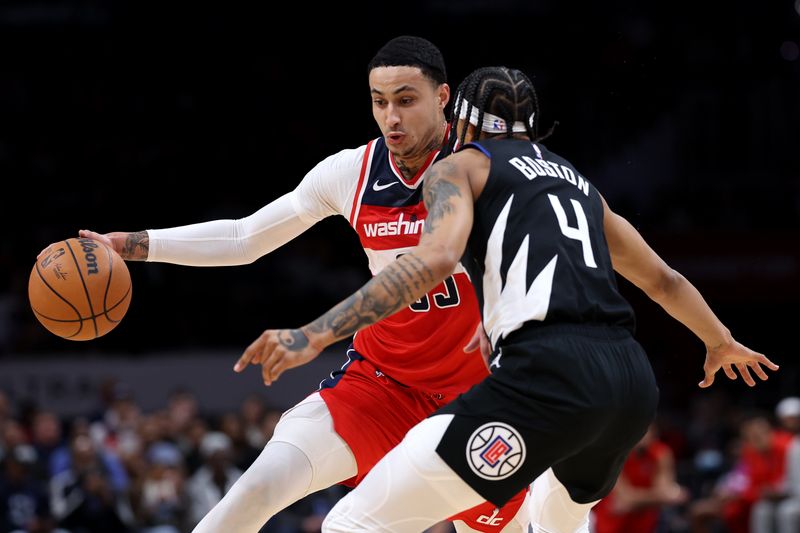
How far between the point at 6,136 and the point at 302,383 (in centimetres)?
793

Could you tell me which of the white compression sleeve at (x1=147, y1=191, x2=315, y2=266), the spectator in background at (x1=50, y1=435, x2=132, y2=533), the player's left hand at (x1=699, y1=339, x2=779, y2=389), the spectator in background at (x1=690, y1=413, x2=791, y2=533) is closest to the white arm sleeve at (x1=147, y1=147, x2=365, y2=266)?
the white compression sleeve at (x1=147, y1=191, x2=315, y2=266)

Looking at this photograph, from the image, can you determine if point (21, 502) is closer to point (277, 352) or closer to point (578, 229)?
point (277, 352)

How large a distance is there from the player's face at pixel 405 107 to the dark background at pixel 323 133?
1069 centimetres

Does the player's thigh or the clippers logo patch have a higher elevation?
the clippers logo patch

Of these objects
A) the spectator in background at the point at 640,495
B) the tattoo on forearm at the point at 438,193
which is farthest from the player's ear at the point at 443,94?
the spectator in background at the point at 640,495

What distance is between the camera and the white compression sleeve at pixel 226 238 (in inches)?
226

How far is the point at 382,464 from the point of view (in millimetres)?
4262

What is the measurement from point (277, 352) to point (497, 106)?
138cm

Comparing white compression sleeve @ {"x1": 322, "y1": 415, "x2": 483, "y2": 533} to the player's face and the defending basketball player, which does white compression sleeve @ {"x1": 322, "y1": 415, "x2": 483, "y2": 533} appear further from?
the player's face

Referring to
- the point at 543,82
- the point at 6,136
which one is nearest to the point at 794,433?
the point at 543,82

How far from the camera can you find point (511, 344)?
13.8 ft

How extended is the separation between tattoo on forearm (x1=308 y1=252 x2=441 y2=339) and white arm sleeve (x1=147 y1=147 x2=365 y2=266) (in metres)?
1.65

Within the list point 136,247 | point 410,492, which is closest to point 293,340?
point 410,492

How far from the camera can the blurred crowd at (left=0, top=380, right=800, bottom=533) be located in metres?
11.4
